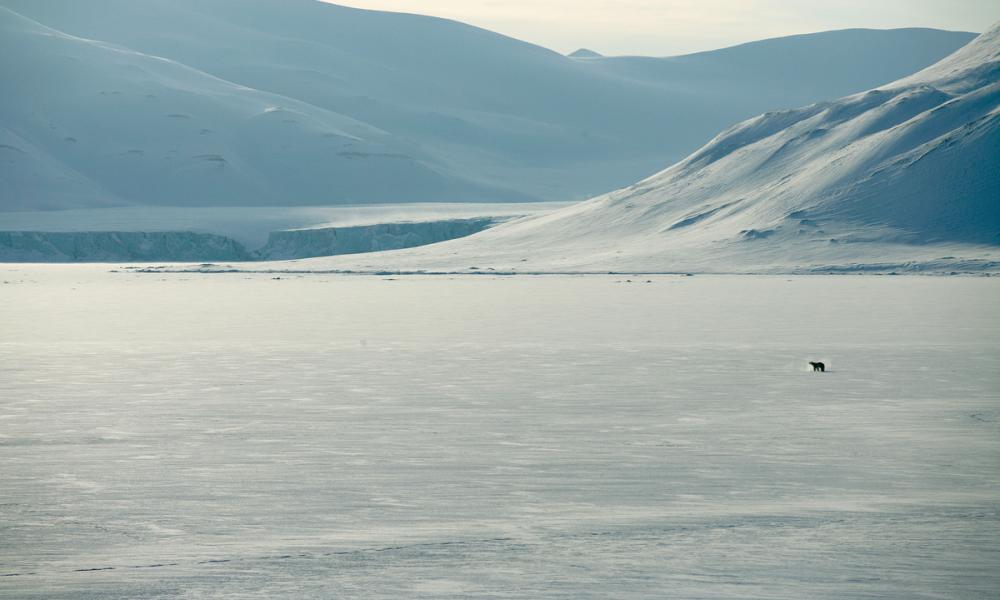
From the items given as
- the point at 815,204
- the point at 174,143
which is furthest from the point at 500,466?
the point at 174,143

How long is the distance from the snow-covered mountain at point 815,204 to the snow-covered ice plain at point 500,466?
159 ft

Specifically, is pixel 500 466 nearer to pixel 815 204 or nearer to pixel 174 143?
pixel 815 204

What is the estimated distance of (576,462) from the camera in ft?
45.1

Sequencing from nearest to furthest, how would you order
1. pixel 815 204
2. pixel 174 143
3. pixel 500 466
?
pixel 500 466 → pixel 815 204 → pixel 174 143

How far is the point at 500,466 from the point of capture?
1348cm

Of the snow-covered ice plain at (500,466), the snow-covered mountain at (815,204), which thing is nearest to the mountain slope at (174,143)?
the snow-covered mountain at (815,204)

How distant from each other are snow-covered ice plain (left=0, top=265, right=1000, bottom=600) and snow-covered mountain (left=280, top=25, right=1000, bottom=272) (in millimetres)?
48461

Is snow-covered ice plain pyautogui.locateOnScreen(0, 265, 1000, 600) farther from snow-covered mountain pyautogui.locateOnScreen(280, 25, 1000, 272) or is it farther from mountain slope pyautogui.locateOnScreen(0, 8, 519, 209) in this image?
mountain slope pyautogui.locateOnScreen(0, 8, 519, 209)

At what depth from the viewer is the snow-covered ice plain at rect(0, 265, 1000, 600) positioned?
996 cm

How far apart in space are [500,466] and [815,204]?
71501mm

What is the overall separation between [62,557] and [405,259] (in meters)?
73.1

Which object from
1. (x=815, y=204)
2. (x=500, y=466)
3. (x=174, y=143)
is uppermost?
(x=174, y=143)

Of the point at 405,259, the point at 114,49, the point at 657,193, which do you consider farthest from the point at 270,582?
the point at 114,49

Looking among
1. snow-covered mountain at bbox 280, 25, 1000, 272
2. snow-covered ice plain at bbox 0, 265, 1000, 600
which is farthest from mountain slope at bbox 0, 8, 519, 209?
snow-covered ice plain at bbox 0, 265, 1000, 600
